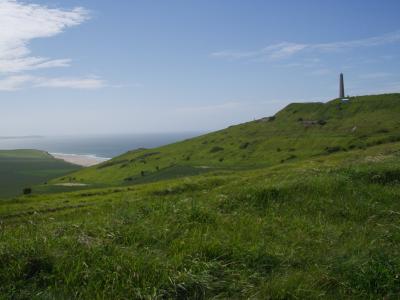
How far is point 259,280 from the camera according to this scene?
345 inches

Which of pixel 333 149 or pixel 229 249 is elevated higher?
pixel 229 249

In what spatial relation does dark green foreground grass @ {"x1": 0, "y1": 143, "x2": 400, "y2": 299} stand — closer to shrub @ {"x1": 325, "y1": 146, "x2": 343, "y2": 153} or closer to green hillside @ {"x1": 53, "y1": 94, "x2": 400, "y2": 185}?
green hillside @ {"x1": 53, "y1": 94, "x2": 400, "y2": 185}

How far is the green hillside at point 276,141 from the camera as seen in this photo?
10206 cm

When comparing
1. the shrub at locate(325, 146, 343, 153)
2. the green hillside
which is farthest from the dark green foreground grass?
the shrub at locate(325, 146, 343, 153)

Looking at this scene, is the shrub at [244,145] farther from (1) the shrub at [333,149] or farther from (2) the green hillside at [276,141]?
(1) the shrub at [333,149]

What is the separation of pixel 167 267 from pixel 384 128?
11548cm

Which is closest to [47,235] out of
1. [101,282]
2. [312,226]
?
[101,282]

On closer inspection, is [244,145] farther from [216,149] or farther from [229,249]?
[229,249]

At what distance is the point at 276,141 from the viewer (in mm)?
123250

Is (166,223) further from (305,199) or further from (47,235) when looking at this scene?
(305,199)

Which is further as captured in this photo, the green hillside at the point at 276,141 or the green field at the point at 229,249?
the green hillside at the point at 276,141

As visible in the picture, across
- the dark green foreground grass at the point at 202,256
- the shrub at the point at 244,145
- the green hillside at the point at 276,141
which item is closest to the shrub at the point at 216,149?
the green hillside at the point at 276,141

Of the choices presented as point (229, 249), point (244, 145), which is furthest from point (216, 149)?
point (229, 249)

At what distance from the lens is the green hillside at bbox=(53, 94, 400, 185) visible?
102 m
